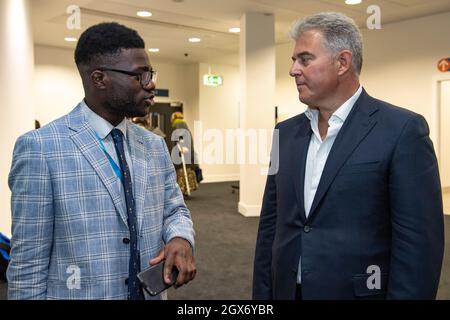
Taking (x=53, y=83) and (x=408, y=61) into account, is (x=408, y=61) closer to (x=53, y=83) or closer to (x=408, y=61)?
(x=408, y=61)

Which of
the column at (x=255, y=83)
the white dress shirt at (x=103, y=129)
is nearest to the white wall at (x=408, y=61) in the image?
the column at (x=255, y=83)

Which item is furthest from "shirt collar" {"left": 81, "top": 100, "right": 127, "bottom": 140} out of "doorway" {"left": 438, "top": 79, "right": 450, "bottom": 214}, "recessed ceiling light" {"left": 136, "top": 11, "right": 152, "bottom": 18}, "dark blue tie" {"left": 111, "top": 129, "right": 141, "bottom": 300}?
"doorway" {"left": 438, "top": 79, "right": 450, "bottom": 214}

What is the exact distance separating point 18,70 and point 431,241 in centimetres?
435

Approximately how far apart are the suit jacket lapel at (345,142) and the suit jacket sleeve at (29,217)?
2.76 feet

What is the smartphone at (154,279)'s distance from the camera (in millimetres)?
1167

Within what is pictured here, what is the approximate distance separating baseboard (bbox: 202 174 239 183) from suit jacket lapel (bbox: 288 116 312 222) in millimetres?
9876

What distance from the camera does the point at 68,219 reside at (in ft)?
3.92

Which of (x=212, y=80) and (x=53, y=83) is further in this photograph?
(x=212, y=80)

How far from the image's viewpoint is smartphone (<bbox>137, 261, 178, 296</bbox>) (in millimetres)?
1167

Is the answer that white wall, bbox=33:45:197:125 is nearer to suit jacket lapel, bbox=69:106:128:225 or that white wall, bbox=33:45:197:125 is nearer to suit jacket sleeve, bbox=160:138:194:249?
suit jacket sleeve, bbox=160:138:194:249

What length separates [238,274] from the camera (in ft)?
12.9

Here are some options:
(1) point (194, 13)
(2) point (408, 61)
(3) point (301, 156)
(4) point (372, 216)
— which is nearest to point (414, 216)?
→ (4) point (372, 216)

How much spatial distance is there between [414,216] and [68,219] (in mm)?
1040

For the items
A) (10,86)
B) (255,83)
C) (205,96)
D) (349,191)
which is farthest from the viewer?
(205,96)
